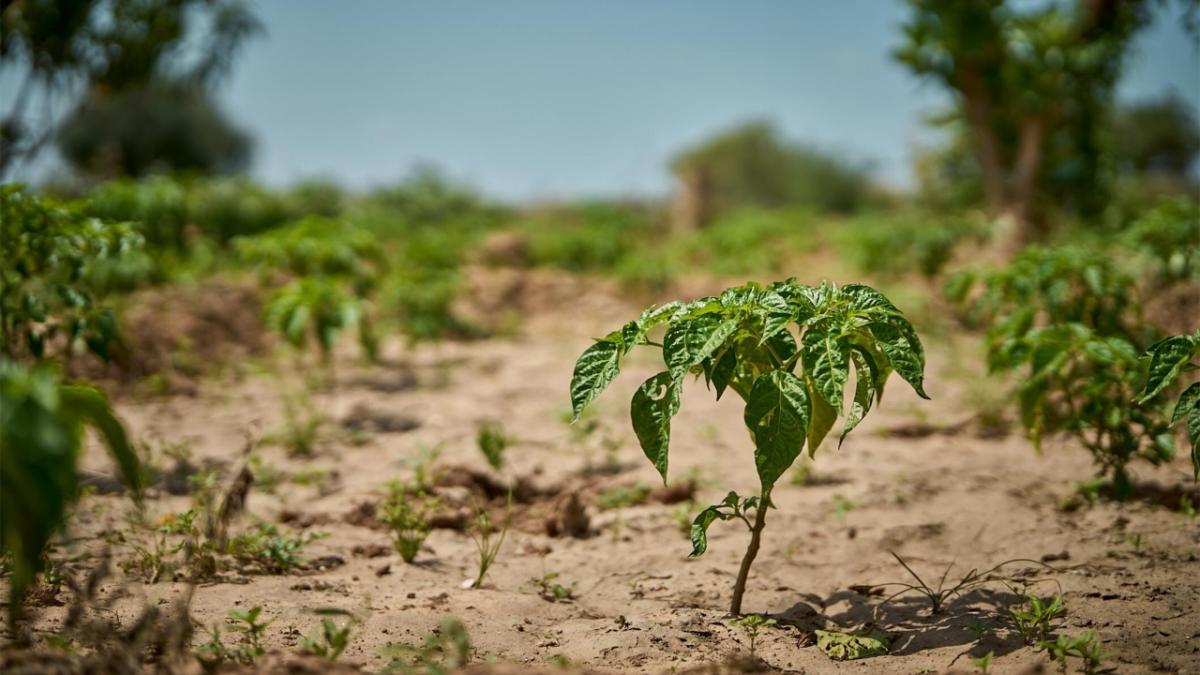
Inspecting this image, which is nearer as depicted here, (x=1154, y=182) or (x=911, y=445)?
(x=911, y=445)

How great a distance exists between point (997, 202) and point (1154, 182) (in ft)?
44.9

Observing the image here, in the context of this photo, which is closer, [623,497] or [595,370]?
[595,370]

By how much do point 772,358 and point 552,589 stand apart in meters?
1.12

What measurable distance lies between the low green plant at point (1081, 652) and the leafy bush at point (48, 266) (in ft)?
10.6

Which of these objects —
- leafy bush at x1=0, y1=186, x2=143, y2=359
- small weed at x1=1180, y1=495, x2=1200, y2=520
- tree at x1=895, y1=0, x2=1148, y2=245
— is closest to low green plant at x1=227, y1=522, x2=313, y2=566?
leafy bush at x1=0, y1=186, x2=143, y2=359

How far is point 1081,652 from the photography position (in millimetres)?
2271

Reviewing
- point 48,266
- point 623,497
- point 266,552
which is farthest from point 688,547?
point 48,266

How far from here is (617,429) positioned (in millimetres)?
4777

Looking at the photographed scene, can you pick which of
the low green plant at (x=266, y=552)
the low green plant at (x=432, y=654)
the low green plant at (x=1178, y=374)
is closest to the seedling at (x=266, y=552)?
the low green plant at (x=266, y=552)

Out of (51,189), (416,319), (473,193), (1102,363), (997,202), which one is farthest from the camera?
(473,193)

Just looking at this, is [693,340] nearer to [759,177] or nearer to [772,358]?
[772,358]

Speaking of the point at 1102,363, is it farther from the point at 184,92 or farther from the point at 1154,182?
the point at 1154,182

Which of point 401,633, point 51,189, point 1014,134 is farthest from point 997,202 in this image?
point 51,189

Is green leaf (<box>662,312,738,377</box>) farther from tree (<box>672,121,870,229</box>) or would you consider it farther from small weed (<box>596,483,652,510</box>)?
tree (<box>672,121,870,229</box>)
